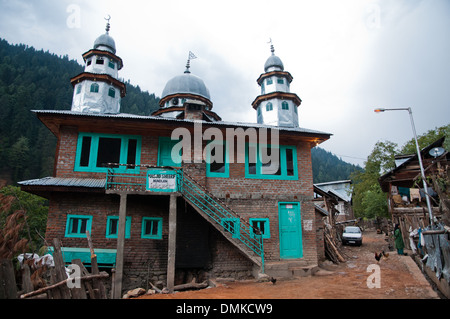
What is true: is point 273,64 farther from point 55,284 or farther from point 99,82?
point 55,284

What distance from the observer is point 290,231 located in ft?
45.4

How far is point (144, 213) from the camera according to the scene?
42.2 ft

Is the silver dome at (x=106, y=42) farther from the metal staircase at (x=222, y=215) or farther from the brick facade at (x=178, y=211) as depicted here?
the metal staircase at (x=222, y=215)

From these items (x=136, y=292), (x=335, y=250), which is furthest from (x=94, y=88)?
(x=335, y=250)

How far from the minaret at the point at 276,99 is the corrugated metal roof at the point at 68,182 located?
1509 centimetres

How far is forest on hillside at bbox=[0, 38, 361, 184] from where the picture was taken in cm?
6556

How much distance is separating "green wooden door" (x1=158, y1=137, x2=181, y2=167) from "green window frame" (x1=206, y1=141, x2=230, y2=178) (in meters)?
1.41

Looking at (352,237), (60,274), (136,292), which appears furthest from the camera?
(352,237)

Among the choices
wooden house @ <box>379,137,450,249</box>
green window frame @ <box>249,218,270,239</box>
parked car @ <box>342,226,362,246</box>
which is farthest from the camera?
parked car @ <box>342,226,362,246</box>

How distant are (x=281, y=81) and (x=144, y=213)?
1789 centimetres

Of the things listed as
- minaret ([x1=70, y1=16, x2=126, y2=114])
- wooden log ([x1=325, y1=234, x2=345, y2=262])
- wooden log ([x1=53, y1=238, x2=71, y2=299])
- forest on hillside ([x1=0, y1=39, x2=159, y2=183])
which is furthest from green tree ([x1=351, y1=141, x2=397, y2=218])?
forest on hillside ([x1=0, y1=39, x2=159, y2=183])

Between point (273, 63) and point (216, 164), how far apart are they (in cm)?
1611

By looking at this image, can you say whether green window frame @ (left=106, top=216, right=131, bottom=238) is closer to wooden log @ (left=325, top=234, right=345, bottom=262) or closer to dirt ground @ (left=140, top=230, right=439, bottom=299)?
dirt ground @ (left=140, top=230, right=439, bottom=299)

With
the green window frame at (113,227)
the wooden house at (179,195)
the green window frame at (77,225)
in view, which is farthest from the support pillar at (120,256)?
the green window frame at (77,225)
